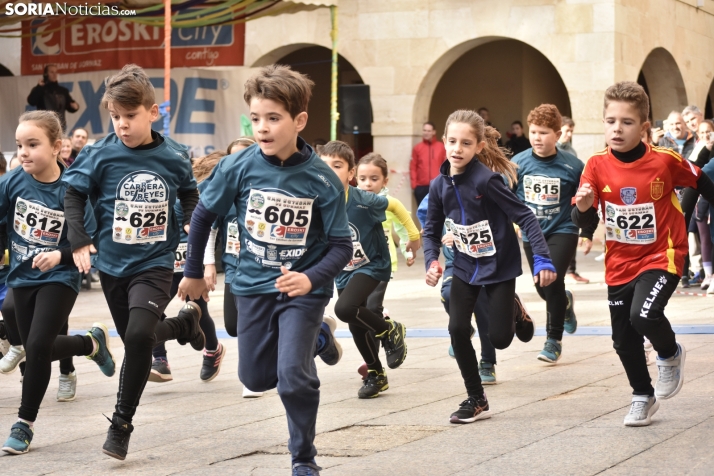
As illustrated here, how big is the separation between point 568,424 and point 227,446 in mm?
1689

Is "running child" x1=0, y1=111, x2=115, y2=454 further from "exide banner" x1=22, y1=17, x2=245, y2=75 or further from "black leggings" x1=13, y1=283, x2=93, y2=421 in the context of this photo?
"exide banner" x1=22, y1=17, x2=245, y2=75

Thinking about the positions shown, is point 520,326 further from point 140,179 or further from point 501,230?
point 140,179

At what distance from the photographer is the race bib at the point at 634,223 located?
5.94 metres

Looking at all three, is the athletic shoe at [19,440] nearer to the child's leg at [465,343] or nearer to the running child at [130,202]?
the running child at [130,202]

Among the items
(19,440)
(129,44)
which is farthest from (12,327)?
(129,44)

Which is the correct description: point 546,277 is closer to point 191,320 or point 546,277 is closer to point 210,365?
point 191,320

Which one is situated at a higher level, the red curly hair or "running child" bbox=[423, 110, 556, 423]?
the red curly hair

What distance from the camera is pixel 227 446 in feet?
18.5

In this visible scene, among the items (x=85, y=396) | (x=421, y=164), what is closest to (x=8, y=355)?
(x=85, y=396)

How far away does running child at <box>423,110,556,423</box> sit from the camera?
6473mm

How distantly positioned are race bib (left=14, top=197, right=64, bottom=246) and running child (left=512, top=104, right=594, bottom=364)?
354 cm

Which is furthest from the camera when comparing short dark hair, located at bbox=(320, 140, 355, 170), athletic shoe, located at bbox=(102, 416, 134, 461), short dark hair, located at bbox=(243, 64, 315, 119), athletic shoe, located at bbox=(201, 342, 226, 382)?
athletic shoe, located at bbox=(201, 342, 226, 382)

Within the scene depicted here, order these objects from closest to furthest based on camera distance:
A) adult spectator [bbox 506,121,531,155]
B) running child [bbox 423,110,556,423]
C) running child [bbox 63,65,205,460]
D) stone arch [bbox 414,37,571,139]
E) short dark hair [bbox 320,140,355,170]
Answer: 1. running child [bbox 63,65,205,460]
2. running child [bbox 423,110,556,423]
3. short dark hair [bbox 320,140,355,170]
4. adult spectator [bbox 506,121,531,155]
5. stone arch [bbox 414,37,571,139]

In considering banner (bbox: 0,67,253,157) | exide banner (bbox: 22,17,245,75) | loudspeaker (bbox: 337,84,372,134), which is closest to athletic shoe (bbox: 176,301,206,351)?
loudspeaker (bbox: 337,84,372,134)
